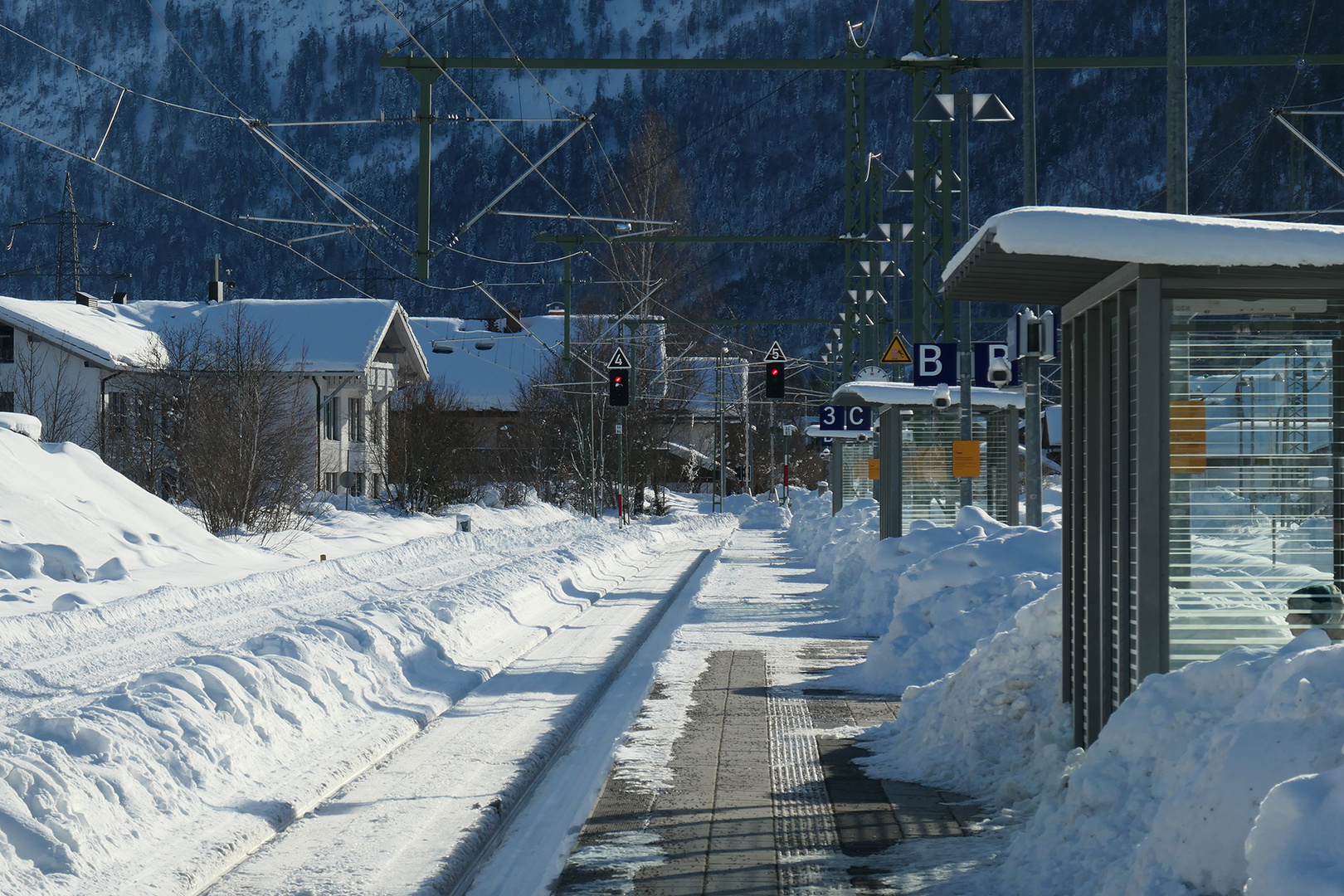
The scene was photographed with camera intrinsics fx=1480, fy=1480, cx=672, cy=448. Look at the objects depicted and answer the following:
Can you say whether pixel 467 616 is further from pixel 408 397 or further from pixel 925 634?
pixel 408 397

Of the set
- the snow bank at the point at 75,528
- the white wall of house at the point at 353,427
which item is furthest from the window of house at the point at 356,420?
the snow bank at the point at 75,528

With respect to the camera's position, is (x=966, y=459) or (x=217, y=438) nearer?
(x=966, y=459)

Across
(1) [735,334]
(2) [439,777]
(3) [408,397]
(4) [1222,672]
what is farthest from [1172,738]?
(1) [735,334]

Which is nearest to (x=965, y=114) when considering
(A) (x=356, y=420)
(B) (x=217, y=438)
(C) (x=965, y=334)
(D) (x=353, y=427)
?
(C) (x=965, y=334)

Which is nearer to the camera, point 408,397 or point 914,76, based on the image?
point 914,76

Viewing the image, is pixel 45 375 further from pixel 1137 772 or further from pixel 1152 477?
pixel 1137 772

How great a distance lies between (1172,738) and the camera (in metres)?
5.54

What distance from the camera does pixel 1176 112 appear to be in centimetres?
916

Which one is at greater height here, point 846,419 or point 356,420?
point 356,420

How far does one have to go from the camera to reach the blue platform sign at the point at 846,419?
1265 inches

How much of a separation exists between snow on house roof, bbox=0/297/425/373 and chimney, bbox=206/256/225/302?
135 cm

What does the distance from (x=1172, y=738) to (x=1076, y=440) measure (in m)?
2.60

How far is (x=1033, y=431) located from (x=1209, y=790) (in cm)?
927

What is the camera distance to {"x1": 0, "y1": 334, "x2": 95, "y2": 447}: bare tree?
4288cm
